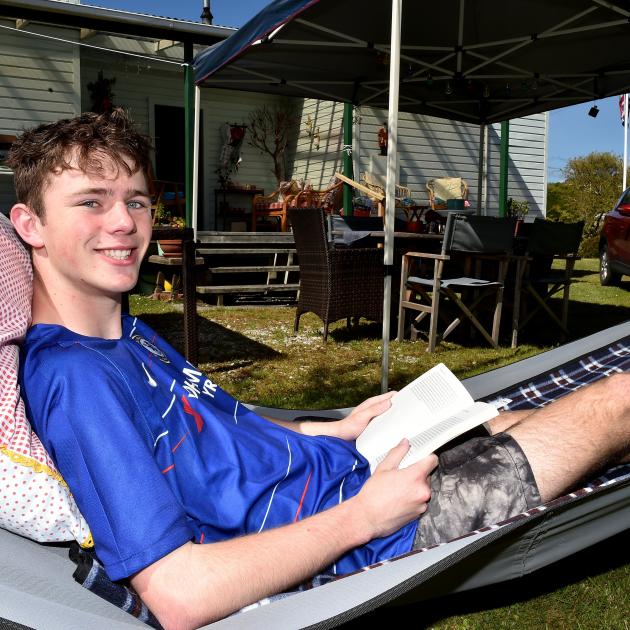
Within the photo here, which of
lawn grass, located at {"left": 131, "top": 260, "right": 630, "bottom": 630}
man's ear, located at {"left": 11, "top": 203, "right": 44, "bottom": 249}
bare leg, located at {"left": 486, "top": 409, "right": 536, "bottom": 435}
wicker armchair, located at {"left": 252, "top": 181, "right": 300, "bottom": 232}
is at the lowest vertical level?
lawn grass, located at {"left": 131, "top": 260, "right": 630, "bottom": 630}

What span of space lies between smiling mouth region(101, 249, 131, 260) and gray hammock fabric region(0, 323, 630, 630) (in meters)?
0.57

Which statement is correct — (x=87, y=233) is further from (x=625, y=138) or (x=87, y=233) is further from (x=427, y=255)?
(x=625, y=138)

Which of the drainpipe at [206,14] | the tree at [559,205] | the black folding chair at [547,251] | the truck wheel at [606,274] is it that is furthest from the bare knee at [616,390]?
the tree at [559,205]

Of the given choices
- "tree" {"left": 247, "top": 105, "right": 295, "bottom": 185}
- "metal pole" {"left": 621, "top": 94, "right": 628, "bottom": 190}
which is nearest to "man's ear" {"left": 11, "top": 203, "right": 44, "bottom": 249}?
"tree" {"left": 247, "top": 105, "right": 295, "bottom": 185}

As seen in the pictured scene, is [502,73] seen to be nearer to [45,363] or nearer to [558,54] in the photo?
[558,54]

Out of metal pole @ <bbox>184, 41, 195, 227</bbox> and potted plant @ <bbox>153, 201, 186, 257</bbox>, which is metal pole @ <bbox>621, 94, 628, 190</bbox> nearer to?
metal pole @ <bbox>184, 41, 195, 227</bbox>

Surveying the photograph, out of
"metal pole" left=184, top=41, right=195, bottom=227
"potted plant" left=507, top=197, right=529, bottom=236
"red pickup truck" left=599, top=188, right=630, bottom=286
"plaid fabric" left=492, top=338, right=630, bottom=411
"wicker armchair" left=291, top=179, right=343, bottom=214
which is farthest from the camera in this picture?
"potted plant" left=507, top=197, right=529, bottom=236

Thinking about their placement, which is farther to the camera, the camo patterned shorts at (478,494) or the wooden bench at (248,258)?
the wooden bench at (248,258)

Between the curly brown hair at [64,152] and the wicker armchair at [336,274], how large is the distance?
13.9 ft

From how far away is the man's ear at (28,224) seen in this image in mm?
1440

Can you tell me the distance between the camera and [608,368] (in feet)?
10.0

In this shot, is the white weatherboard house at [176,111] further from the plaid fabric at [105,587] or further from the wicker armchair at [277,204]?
the plaid fabric at [105,587]

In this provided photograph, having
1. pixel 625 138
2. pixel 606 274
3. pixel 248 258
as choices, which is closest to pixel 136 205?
pixel 248 258

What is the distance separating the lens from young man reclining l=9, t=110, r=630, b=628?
1212 millimetres
